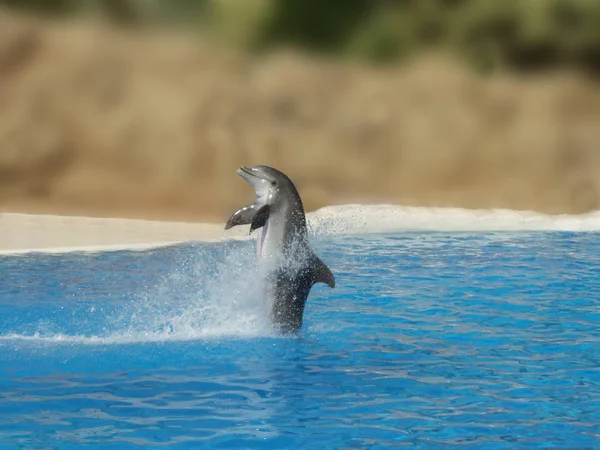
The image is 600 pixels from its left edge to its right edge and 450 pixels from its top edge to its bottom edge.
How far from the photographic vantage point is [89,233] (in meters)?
15.7

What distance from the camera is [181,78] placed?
79.8ft

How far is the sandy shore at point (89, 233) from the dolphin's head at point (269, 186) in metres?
6.27

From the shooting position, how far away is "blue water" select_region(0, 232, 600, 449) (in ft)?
18.2

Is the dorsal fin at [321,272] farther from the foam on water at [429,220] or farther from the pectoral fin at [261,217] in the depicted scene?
the foam on water at [429,220]

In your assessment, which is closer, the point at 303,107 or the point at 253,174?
the point at 253,174

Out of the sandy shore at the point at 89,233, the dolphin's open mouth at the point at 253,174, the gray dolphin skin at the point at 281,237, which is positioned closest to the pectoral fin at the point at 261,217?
the gray dolphin skin at the point at 281,237

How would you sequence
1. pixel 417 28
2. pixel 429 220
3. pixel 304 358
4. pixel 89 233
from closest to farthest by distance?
pixel 304 358
pixel 89 233
pixel 429 220
pixel 417 28

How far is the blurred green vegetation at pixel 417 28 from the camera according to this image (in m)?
25.3

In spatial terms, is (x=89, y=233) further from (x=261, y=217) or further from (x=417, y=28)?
(x=417, y=28)


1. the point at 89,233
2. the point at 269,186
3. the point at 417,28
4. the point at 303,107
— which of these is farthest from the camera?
the point at 417,28

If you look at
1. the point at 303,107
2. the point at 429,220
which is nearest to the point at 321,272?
the point at 429,220

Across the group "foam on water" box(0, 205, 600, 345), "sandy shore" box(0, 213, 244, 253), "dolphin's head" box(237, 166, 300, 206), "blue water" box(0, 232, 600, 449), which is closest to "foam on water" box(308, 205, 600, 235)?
"foam on water" box(0, 205, 600, 345)

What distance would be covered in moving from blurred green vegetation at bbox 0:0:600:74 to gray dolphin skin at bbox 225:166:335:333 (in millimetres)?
17868

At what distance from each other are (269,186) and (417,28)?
19044mm
